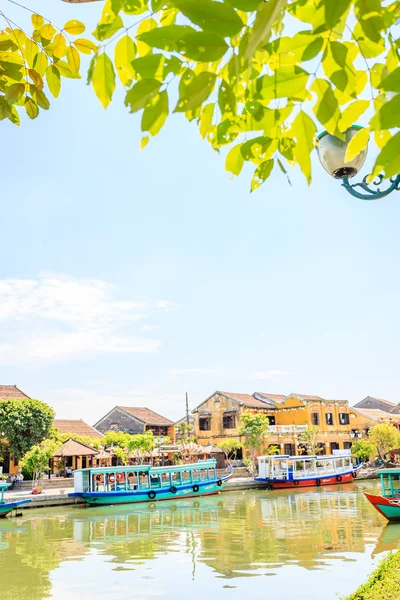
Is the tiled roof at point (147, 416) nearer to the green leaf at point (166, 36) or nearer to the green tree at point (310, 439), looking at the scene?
the green tree at point (310, 439)

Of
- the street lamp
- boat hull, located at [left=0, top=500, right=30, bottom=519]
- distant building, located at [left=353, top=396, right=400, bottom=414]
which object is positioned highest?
the street lamp

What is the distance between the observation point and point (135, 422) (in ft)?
114

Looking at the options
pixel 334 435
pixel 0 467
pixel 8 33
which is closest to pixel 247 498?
pixel 0 467

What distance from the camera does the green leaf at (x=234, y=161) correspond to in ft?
3.48

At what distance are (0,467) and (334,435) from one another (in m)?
20.5

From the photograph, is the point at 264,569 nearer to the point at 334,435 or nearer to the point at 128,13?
the point at 128,13

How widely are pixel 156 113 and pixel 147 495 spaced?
2110 centimetres

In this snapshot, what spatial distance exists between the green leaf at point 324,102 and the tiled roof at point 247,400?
3235 cm

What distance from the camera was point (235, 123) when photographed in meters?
1.16

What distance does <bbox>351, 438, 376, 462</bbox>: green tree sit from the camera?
98.9 feet

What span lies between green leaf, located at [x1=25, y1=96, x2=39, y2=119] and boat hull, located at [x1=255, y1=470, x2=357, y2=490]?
24165 mm

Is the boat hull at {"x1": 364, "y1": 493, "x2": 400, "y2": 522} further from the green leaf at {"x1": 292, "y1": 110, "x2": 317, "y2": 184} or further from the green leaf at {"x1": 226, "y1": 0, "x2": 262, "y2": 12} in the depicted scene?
the green leaf at {"x1": 226, "y1": 0, "x2": 262, "y2": 12}

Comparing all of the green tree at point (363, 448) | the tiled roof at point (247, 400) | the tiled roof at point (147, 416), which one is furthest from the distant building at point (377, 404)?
the tiled roof at point (147, 416)

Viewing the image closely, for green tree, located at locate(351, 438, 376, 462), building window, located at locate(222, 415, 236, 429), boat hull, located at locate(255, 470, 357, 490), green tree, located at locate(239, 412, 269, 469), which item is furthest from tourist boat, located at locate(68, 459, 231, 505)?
green tree, located at locate(351, 438, 376, 462)
